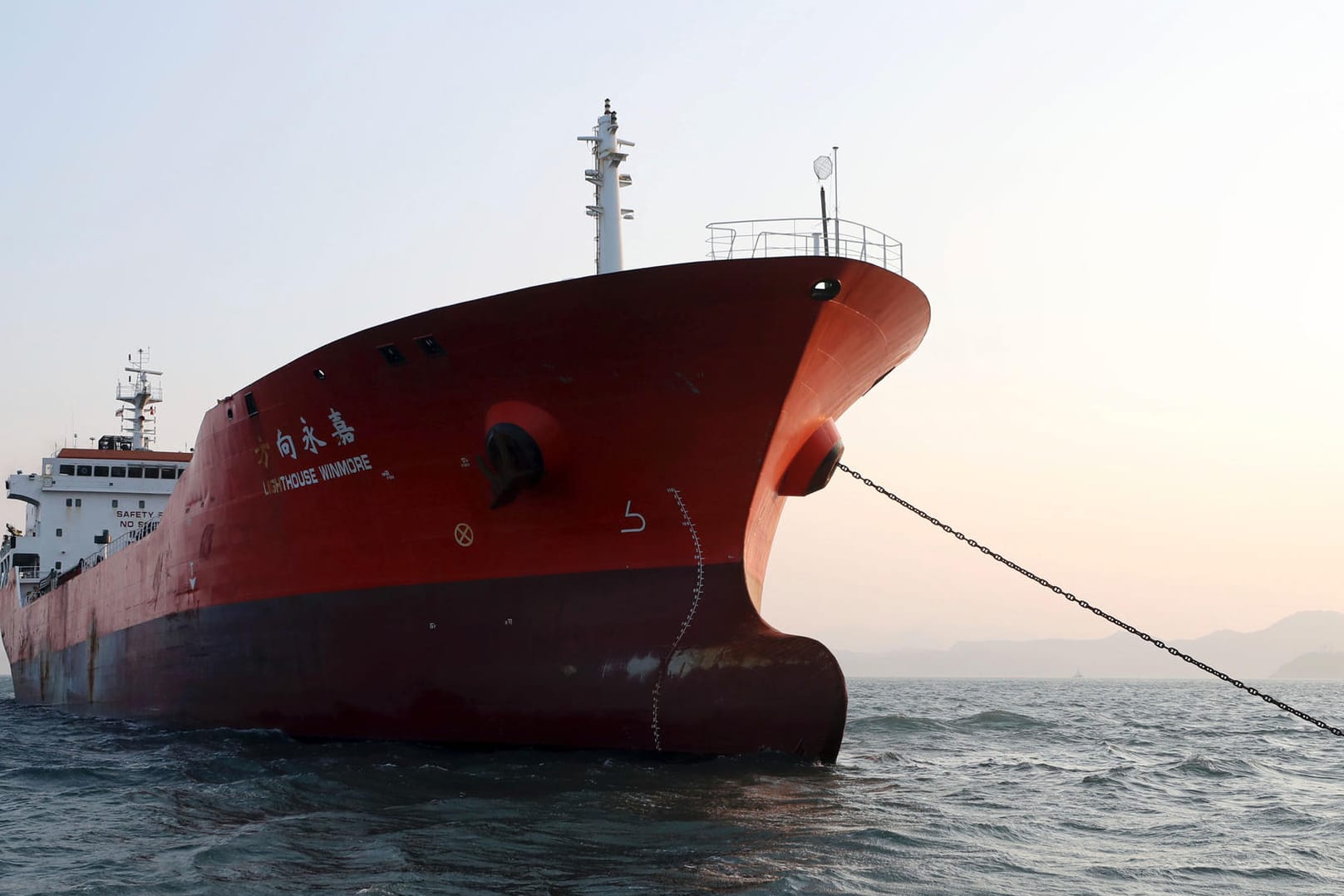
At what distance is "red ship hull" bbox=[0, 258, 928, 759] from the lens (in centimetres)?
976

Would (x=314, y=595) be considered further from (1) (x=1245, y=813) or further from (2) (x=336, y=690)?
(1) (x=1245, y=813)

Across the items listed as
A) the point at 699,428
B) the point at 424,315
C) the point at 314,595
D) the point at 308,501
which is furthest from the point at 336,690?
the point at 699,428

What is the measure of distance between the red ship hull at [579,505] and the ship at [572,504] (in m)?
0.02

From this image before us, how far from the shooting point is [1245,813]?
30.4 ft

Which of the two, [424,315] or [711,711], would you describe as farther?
[424,315]

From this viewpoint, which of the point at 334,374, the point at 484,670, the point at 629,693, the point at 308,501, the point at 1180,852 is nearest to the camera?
the point at 1180,852

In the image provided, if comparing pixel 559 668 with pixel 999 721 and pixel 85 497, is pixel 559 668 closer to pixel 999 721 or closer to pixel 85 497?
pixel 999 721

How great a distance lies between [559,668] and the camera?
→ 10.2 meters

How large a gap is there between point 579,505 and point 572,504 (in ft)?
0.24

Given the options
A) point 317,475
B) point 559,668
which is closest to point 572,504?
point 559,668

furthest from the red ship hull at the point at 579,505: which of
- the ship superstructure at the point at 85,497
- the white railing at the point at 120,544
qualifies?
the ship superstructure at the point at 85,497

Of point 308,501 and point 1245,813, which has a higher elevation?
point 308,501

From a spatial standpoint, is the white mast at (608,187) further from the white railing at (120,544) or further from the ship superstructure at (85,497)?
the ship superstructure at (85,497)

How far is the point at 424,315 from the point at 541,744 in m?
4.18
